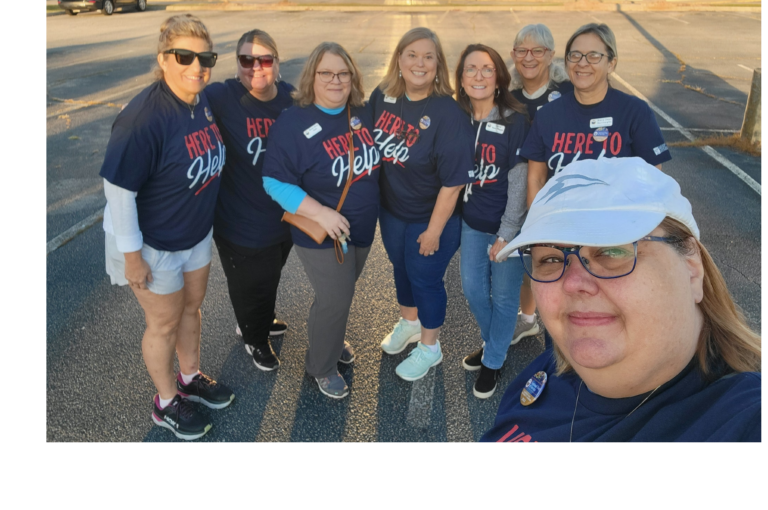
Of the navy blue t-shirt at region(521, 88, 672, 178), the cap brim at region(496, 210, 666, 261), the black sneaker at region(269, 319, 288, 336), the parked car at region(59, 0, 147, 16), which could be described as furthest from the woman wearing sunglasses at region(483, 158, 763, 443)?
the parked car at region(59, 0, 147, 16)

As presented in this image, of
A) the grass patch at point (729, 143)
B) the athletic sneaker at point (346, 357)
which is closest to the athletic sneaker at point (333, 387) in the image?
the athletic sneaker at point (346, 357)

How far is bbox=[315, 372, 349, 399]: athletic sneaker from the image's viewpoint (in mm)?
3170

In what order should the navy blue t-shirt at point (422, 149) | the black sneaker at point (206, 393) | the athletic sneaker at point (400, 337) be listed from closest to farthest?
the navy blue t-shirt at point (422, 149) → the black sneaker at point (206, 393) → the athletic sneaker at point (400, 337)

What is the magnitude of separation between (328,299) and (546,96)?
5.90 feet

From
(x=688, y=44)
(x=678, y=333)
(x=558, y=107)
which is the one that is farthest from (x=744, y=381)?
(x=688, y=44)

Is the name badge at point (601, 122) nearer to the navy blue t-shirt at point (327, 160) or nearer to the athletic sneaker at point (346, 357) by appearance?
the navy blue t-shirt at point (327, 160)

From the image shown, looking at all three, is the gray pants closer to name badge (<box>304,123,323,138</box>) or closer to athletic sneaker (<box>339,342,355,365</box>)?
athletic sneaker (<box>339,342,355,365</box>)

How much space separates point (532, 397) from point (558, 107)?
1740 mm

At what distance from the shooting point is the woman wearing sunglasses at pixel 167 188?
7.50ft

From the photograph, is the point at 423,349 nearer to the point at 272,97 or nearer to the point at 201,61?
the point at 272,97

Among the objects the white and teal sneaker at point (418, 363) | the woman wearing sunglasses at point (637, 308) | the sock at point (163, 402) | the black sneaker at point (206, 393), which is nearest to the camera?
the woman wearing sunglasses at point (637, 308)

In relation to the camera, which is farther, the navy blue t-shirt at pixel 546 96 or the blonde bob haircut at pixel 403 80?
the navy blue t-shirt at pixel 546 96

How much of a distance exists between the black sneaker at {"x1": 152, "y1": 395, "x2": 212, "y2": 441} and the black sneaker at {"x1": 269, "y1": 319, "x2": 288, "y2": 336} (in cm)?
93

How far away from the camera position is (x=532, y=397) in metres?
1.56
